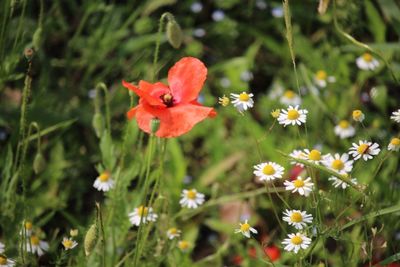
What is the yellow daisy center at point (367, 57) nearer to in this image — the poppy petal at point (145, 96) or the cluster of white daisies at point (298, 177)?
the cluster of white daisies at point (298, 177)

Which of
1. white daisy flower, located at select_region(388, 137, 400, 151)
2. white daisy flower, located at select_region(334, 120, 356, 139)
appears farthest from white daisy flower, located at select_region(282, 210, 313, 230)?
white daisy flower, located at select_region(334, 120, 356, 139)

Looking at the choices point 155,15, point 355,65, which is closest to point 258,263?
point 355,65

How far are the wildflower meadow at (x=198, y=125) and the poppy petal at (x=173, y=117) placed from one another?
1.05 ft

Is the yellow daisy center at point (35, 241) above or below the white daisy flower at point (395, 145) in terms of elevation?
below

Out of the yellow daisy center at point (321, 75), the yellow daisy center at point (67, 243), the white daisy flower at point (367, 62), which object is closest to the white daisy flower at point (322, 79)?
the yellow daisy center at point (321, 75)

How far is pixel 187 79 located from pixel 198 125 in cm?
Answer: 117

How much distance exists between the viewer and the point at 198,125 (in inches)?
107

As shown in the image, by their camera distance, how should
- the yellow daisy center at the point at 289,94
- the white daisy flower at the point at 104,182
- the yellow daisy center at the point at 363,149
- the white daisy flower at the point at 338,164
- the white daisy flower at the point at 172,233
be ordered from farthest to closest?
the yellow daisy center at the point at 289,94 → the white daisy flower at the point at 104,182 → the white daisy flower at the point at 172,233 → the white daisy flower at the point at 338,164 → the yellow daisy center at the point at 363,149

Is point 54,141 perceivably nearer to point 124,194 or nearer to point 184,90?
point 124,194

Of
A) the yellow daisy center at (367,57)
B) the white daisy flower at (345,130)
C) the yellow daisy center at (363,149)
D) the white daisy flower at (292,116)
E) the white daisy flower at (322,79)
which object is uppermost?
the white daisy flower at (292,116)

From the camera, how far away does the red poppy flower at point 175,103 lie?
146 cm

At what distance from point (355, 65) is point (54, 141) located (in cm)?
115

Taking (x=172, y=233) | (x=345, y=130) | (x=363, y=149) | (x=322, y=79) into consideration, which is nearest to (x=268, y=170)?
(x=363, y=149)

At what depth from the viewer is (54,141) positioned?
7.83ft
